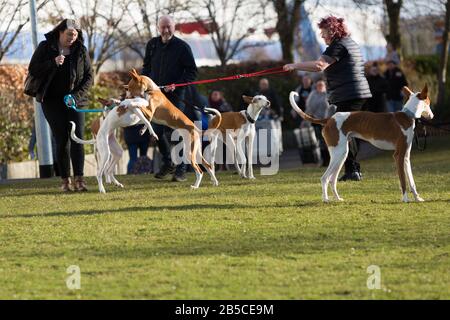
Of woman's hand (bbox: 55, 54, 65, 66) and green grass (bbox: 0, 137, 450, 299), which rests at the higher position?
woman's hand (bbox: 55, 54, 65, 66)

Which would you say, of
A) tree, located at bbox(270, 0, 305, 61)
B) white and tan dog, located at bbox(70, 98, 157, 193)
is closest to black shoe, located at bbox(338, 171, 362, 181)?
white and tan dog, located at bbox(70, 98, 157, 193)

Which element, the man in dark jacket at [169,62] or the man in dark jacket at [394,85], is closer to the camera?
the man in dark jacket at [169,62]

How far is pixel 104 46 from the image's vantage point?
944 inches

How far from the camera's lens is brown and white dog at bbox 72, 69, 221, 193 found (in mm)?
12848

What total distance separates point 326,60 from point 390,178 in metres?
2.43

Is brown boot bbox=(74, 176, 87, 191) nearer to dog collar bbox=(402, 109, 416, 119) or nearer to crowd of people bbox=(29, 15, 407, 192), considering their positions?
crowd of people bbox=(29, 15, 407, 192)

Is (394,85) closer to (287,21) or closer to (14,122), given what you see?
(287,21)

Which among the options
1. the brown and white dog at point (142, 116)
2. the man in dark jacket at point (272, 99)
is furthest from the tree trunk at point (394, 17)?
the brown and white dog at point (142, 116)

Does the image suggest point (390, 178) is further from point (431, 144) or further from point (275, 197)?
point (431, 144)

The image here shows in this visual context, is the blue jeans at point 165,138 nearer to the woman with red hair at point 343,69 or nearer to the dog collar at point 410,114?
the woman with red hair at point 343,69

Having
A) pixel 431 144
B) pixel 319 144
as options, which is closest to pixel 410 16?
pixel 431 144

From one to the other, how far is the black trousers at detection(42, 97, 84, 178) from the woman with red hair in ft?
10.3

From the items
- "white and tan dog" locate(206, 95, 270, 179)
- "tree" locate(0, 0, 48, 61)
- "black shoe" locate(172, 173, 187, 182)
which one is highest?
"tree" locate(0, 0, 48, 61)

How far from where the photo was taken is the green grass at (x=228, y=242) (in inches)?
275
